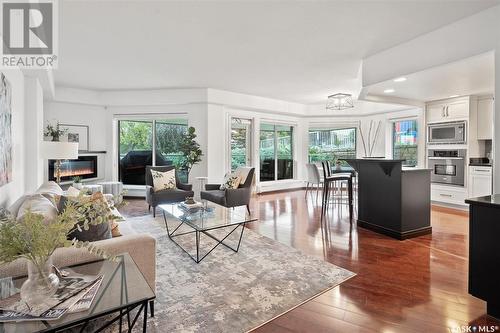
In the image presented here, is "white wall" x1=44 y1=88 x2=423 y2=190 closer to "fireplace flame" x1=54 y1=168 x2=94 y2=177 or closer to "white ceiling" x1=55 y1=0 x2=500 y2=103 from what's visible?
"fireplace flame" x1=54 y1=168 x2=94 y2=177

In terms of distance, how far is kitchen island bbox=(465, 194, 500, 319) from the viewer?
200 cm

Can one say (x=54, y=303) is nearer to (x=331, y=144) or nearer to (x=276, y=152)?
(x=276, y=152)

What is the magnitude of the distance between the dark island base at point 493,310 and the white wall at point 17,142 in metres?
4.20

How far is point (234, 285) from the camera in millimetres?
2529

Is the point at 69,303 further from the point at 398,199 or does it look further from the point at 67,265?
the point at 398,199

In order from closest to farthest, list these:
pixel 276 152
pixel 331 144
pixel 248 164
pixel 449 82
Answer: pixel 449 82
pixel 248 164
pixel 276 152
pixel 331 144

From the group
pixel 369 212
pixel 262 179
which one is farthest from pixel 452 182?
pixel 262 179

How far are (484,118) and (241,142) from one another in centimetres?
552

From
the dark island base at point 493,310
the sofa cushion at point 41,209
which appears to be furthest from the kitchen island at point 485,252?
the sofa cushion at point 41,209

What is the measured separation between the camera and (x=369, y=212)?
4.38 meters

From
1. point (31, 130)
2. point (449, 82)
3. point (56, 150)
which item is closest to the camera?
point (31, 130)

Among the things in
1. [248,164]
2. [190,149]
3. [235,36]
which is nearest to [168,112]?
[190,149]

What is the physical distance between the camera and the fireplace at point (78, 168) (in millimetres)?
6129

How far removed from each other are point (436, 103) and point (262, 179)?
4.75 metres
